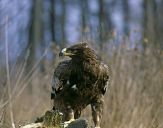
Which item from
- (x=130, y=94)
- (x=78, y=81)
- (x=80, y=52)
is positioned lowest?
(x=130, y=94)

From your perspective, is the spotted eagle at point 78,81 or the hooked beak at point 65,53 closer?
the hooked beak at point 65,53

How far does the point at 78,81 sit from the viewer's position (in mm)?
3949

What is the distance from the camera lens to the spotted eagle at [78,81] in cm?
393

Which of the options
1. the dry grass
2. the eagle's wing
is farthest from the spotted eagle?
the dry grass

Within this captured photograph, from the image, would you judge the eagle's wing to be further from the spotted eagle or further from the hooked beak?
the hooked beak

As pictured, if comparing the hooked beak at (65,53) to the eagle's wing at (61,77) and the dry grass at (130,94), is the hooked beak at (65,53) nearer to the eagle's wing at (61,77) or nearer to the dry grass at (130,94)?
the eagle's wing at (61,77)

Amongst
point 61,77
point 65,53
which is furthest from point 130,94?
point 65,53

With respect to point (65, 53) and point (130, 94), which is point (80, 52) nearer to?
point (65, 53)

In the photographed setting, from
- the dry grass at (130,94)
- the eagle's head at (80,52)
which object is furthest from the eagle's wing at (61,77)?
the dry grass at (130,94)

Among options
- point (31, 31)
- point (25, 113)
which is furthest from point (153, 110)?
point (31, 31)

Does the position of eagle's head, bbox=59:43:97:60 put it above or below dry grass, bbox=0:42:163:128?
above

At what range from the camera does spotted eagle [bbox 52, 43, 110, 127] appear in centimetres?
393

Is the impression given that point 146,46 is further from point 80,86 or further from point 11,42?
point 80,86

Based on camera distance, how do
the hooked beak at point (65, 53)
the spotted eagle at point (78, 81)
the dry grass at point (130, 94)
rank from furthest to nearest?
the dry grass at point (130, 94)
the spotted eagle at point (78, 81)
the hooked beak at point (65, 53)
